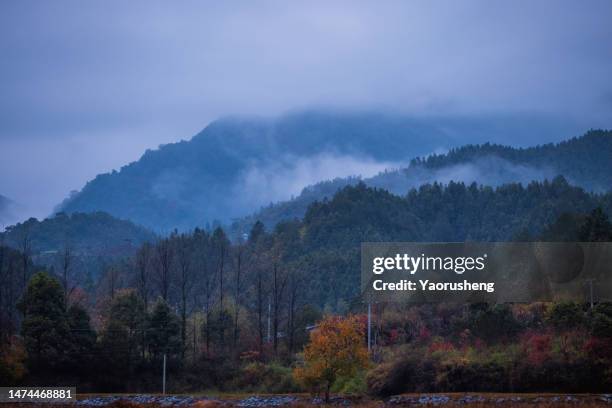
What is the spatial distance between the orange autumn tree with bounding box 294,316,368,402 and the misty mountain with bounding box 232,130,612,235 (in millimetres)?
122202

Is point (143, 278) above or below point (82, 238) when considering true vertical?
below

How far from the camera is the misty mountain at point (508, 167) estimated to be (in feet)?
535

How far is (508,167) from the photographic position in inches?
6624

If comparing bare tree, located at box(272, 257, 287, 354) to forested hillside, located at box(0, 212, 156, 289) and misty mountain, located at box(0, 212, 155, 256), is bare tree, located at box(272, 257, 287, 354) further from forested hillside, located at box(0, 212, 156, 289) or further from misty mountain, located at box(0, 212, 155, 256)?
misty mountain, located at box(0, 212, 155, 256)

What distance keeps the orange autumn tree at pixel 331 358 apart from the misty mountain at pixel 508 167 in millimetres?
122202

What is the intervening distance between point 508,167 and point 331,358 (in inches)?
5480

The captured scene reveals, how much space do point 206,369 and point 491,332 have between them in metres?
13.1

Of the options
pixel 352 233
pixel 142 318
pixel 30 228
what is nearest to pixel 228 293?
pixel 352 233

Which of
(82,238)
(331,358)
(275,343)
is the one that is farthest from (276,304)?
(82,238)

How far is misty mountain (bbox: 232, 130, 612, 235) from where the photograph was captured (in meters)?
163

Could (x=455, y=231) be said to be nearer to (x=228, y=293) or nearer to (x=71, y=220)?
(x=228, y=293)

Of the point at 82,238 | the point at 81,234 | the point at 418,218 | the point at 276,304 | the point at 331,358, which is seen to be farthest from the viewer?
the point at 81,234

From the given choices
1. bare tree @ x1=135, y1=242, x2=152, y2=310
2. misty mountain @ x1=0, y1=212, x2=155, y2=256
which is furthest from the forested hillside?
bare tree @ x1=135, y1=242, x2=152, y2=310

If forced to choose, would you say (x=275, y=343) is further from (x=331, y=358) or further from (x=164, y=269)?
(x=331, y=358)
